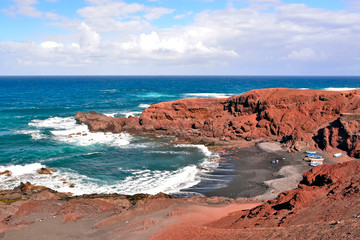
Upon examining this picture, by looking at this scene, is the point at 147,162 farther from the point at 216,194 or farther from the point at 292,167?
the point at 292,167

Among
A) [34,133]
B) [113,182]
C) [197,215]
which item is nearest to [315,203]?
[197,215]

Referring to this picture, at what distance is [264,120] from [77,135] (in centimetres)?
3463

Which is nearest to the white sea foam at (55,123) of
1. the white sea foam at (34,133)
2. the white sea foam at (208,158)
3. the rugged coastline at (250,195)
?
the white sea foam at (34,133)

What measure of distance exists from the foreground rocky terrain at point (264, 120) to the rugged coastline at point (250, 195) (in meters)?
0.17

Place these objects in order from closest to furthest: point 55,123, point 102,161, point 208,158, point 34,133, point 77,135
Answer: point 102,161 < point 208,158 < point 77,135 < point 34,133 < point 55,123

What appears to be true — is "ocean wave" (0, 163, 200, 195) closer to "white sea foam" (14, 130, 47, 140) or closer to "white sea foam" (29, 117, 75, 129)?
"white sea foam" (14, 130, 47, 140)

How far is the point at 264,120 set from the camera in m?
51.3

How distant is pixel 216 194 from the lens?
29.9 metres

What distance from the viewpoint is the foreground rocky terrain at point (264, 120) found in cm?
4281

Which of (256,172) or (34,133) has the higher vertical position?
(34,133)

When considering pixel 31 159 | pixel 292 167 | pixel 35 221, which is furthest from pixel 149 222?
pixel 31 159

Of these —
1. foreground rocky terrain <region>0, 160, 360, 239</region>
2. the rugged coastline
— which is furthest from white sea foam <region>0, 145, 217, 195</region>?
foreground rocky terrain <region>0, 160, 360, 239</region>

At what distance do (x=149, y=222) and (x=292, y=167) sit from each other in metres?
22.8

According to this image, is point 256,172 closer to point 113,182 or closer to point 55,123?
point 113,182
